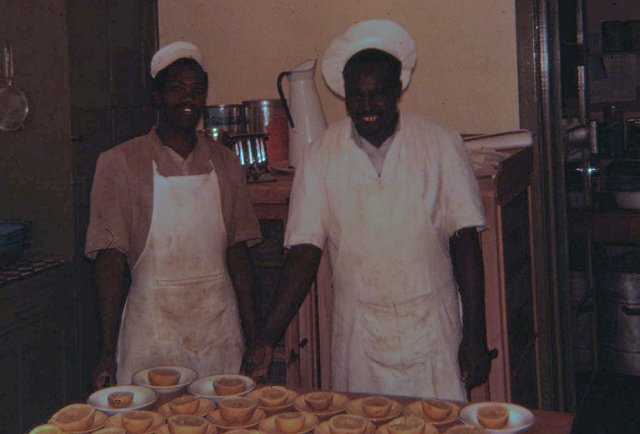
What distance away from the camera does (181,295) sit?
2801 mm

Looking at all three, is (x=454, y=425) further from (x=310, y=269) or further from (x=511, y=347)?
(x=511, y=347)

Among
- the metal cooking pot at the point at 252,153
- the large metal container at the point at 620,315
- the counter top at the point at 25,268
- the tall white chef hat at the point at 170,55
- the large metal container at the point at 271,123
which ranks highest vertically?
the tall white chef hat at the point at 170,55

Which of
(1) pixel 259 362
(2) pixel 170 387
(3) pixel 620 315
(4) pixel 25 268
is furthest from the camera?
(3) pixel 620 315

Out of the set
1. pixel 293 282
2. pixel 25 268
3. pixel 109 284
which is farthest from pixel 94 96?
pixel 293 282

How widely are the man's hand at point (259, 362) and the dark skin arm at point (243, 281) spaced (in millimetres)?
381

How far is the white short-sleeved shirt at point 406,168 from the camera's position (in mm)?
2574

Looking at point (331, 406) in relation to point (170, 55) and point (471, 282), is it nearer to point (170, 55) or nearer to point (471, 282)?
point (471, 282)

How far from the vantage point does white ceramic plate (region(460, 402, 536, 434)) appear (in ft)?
6.10

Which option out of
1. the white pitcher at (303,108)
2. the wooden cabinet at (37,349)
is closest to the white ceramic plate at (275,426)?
the wooden cabinet at (37,349)

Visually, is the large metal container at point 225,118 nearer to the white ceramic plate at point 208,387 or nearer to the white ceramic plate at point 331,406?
the white ceramic plate at point 208,387

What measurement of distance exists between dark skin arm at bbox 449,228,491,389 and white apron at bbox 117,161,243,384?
737 millimetres

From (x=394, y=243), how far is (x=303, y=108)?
3.68ft

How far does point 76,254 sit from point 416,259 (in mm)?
1401

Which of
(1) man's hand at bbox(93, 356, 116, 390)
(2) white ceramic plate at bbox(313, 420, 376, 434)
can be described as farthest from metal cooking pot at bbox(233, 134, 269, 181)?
(2) white ceramic plate at bbox(313, 420, 376, 434)
